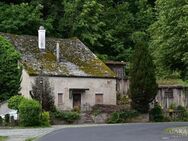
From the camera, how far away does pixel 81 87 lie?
60.9 metres

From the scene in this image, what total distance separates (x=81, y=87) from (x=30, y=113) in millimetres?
14926

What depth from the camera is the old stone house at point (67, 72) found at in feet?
192

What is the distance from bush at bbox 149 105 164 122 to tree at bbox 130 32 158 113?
0.96 m

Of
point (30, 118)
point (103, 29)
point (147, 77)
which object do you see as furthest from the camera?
A: point (103, 29)

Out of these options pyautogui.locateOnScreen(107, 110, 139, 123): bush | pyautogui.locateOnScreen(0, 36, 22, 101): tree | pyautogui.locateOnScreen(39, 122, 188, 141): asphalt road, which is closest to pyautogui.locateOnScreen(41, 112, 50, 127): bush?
pyautogui.locateOnScreen(107, 110, 139, 123): bush

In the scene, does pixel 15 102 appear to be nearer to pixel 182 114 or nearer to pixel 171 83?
pixel 182 114

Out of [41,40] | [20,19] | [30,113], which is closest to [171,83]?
[41,40]

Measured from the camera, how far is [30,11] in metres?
73.6

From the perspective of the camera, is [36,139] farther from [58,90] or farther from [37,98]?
[58,90]

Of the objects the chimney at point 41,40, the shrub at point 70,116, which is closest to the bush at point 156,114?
the shrub at point 70,116

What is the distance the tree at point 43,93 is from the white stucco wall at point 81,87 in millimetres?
4957

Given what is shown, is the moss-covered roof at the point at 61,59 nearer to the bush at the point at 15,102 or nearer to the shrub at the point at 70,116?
the shrub at the point at 70,116

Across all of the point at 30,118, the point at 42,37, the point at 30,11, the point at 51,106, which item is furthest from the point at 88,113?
the point at 30,11

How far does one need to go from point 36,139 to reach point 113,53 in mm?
51095
